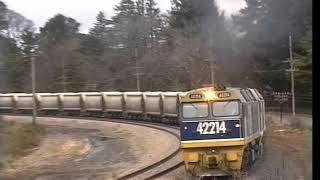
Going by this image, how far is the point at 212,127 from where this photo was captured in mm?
8070

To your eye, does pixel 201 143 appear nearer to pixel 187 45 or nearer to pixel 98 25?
pixel 187 45

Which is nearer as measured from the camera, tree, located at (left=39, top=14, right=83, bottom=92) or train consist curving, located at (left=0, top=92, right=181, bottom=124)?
tree, located at (left=39, top=14, right=83, bottom=92)

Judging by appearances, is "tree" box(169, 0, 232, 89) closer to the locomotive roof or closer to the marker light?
the locomotive roof

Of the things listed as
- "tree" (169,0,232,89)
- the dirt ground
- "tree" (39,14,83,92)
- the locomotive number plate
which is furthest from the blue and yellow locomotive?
"tree" (39,14,83,92)

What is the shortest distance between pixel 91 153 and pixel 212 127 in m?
4.89

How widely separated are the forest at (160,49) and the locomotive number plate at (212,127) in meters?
1.36

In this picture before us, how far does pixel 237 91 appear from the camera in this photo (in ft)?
27.1

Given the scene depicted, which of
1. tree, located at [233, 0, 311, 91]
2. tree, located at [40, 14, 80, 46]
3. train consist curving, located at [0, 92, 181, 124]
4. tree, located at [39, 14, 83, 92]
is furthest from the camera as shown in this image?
train consist curving, located at [0, 92, 181, 124]

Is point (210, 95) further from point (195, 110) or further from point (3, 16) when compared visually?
point (3, 16)

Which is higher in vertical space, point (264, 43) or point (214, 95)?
point (264, 43)

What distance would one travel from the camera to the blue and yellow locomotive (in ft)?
26.3

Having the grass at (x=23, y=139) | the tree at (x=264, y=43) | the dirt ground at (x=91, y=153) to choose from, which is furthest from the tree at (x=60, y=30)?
the tree at (x=264, y=43)

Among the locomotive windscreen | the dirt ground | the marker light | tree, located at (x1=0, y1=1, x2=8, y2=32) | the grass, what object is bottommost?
the dirt ground

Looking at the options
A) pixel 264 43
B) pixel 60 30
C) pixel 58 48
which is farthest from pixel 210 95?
pixel 60 30
